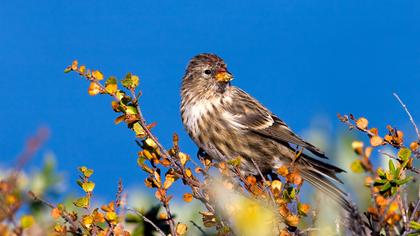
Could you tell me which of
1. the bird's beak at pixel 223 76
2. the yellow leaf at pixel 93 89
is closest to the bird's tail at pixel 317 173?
the bird's beak at pixel 223 76

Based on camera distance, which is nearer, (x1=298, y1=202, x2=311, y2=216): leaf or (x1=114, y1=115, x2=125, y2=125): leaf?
(x1=298, y1=202, x2=311, y2=216): leaf

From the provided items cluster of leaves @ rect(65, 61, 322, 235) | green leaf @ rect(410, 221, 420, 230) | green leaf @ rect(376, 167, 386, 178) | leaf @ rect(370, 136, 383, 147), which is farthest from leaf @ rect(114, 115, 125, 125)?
green leaf @ rect(410, 221, 420, 230)

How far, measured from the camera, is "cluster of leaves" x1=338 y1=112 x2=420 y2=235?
287 centimetres

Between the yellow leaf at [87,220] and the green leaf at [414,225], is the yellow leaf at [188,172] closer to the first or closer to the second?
the yellow leaf at [87,220]

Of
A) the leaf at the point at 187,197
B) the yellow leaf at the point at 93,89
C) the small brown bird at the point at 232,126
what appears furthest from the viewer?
the small brown bird at the point at 232,126

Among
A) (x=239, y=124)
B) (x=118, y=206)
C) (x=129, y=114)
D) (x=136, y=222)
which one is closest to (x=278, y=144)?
(x=239, y=124)

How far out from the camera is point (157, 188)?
429 centimetres

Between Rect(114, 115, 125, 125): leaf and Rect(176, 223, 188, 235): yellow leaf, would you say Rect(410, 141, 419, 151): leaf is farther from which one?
Rect(114, 115, 125, 125): leaf

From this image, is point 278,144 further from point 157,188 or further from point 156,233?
point 157,188

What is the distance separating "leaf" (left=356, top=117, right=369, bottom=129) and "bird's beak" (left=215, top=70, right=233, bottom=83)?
11.7 ft

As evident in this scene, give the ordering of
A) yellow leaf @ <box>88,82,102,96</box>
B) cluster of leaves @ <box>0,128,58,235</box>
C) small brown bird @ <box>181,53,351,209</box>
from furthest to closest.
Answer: small brown bird @ <box>181,53,351,209</box>
yellow leaf @ <box>88,82,102,96</box>
cluster of leaves @ <box>0,128,58,235</box>

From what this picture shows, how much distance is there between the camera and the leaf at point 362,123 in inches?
162

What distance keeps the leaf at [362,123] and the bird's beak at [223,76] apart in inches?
141

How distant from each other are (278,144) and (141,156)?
11.2 ft
